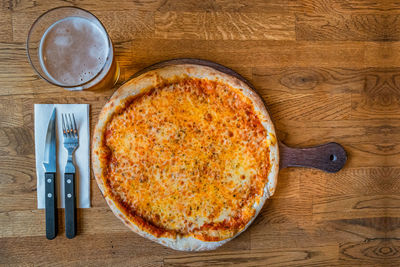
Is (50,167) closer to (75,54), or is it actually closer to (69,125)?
(69,125)

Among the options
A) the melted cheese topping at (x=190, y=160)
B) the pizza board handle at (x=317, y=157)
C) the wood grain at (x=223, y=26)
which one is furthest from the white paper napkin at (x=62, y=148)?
the pizza board handle at (x=317, y=157)

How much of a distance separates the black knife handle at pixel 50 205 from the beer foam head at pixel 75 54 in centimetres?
41

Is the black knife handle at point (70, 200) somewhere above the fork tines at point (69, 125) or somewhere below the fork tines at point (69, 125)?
below

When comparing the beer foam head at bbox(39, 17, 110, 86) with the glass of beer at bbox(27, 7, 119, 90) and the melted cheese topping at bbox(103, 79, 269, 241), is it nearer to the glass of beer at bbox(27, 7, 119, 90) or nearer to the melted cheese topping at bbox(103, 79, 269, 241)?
the glass of beer at bbox(27, 7, 119, 90)

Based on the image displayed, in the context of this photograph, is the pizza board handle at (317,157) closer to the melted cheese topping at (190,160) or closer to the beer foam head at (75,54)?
the melted cheese topping at (190,160)

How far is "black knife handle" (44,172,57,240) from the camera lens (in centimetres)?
123

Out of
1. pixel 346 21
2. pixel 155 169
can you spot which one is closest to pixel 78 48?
pixel 155 169

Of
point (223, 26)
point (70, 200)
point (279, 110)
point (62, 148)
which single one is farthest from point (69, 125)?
point (279, 110)

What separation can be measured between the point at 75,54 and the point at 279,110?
84 cm

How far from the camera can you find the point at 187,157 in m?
1.22

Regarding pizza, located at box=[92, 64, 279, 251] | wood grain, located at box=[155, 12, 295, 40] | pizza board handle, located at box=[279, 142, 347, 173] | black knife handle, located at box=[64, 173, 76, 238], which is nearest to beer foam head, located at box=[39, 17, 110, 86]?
pizza, located at box=[92, 64, 279, 251]

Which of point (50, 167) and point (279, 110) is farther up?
point (279, 110)

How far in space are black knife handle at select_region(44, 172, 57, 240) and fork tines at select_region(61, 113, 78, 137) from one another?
176 mm

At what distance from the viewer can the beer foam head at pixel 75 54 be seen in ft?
3.52
